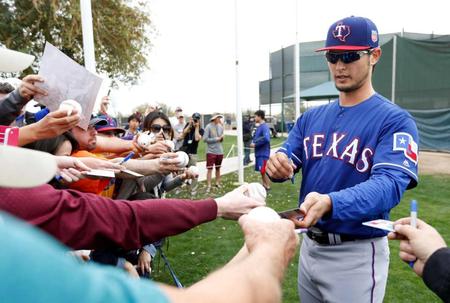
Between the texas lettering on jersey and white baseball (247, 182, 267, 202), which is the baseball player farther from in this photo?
white baseball (247, 182, 267, 202)

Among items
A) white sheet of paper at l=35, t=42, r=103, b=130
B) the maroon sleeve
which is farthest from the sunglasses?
the maroon sleeve

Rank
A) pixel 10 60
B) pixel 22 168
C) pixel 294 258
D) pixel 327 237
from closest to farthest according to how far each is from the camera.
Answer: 1. pixel 22 168
2. pixel 10 60
3. pixel 327 237
4. pixel 294 258

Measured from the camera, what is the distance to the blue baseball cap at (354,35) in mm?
2119

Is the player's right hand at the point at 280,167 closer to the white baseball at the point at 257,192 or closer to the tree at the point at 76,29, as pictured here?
the white baseball at the point at 257,192

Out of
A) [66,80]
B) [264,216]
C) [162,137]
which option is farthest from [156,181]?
[264,216]

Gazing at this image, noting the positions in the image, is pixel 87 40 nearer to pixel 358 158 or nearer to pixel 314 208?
pixel 358 158

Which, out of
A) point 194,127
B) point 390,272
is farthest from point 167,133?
point 194,127

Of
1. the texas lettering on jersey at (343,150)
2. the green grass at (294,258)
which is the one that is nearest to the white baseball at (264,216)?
the texas lettering on jersey at (343,150)

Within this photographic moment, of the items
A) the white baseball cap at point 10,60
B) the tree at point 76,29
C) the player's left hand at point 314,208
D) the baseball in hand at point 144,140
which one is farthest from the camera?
the tree at point 76,29

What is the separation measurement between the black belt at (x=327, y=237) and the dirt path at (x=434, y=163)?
34.9 feet

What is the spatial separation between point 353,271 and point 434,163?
40.2ft

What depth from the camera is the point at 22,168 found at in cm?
62

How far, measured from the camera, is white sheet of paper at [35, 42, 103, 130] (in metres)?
2.20

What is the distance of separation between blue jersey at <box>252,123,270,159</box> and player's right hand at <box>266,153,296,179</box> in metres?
7.68
